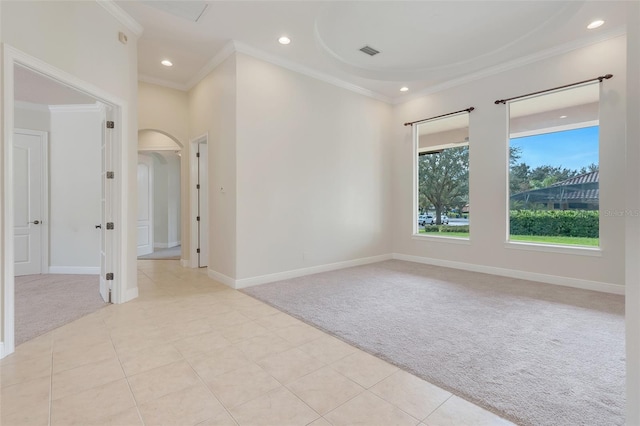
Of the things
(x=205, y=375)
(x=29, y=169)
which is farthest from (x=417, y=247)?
(x=29, y=169)

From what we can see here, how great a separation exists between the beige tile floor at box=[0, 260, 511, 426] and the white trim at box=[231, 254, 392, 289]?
1231 mm

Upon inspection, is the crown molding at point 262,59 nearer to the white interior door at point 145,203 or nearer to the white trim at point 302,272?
the white trim at point 302,272

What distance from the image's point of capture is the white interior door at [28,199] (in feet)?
16.3

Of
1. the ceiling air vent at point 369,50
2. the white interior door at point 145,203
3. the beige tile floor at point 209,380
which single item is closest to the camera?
the beige tile floor at point 209,380

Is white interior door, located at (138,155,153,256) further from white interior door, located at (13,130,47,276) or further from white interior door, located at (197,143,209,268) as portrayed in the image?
white interior door, located at (197,143,209,268)

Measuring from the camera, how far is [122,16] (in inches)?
133

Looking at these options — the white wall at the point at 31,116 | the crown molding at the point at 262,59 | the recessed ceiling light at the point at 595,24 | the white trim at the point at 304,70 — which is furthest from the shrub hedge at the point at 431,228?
the white wall at the point at 31,116

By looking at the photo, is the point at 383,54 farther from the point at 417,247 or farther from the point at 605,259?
the point at 605,259

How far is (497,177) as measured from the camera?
4.90 meters

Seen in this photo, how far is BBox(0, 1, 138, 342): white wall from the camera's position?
7.79 ft

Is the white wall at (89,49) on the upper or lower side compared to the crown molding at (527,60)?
lower

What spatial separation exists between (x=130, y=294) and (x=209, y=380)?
2.35 m

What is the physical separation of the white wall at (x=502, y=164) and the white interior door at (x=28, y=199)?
667 cm

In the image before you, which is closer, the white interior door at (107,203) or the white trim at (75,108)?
the white interior door at (107,203)
